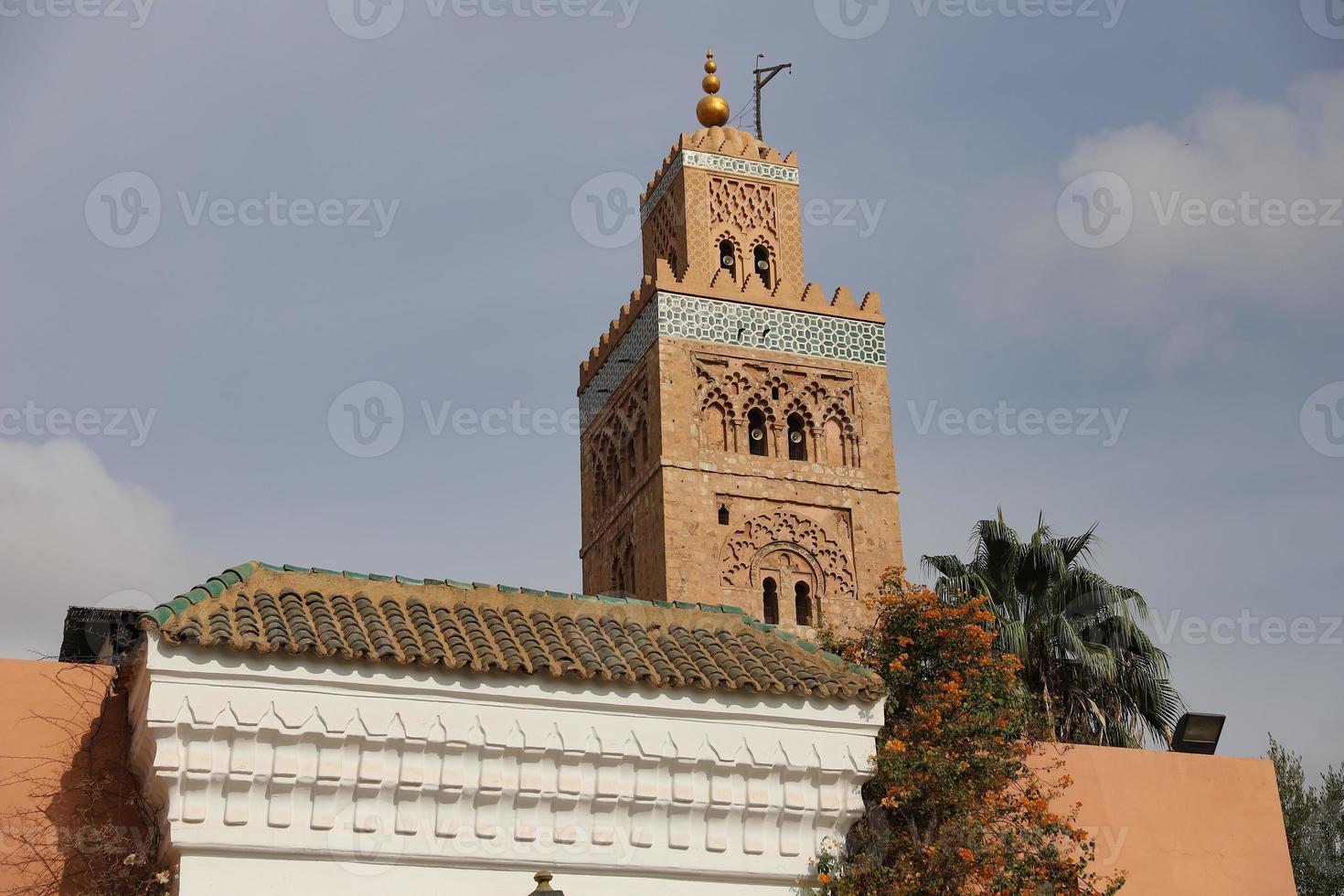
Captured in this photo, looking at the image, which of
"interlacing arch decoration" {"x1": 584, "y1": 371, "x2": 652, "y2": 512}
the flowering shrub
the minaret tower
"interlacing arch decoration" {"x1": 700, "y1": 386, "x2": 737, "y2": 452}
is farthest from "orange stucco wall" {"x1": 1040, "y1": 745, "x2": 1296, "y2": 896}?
"interlacing arch decoration" {"x1": 584, "y1": 371, "x2": 652, "y2": 512}

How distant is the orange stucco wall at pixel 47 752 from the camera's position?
10.6 metres

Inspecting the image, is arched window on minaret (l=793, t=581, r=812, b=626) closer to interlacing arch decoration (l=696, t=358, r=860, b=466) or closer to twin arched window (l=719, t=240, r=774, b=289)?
interlacing arch decoration (l=696, t=358, r=860, b=466)

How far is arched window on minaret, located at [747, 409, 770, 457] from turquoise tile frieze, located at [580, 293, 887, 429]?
0.98 m

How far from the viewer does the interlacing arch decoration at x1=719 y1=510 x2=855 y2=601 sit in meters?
23.3

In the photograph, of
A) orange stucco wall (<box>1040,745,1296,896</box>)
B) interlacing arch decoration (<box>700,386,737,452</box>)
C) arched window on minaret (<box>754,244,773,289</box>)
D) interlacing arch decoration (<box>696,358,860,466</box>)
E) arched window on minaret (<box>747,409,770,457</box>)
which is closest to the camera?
orange stucco wall (<box>1040,745,1296,896</box>)

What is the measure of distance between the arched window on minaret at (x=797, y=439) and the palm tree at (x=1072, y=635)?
150 inches

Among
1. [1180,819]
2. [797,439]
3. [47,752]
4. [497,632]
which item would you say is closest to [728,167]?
[797,439]

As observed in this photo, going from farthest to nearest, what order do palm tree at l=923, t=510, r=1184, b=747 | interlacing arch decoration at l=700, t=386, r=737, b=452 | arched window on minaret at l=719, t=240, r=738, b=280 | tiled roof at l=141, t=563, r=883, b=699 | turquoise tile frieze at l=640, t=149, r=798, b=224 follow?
turquoise tile frieze at l=640, t=149, r=798, b=224 → arched window on minaret at l=719, t=240, r=738, b=280 → interlacing arch decoration at l=700, t=386, r=737, b=452 → palm tree at l=923, t=510, r=1184, b=747 → tiled roof at l=141, t=563, r=883, b=699

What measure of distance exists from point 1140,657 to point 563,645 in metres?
11.0

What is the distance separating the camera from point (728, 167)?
26125mm

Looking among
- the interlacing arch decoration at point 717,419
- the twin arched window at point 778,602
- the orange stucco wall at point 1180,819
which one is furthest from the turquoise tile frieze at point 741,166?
the orange stucco wall at point 1180,819

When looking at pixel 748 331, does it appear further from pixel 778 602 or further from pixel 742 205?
pixel 778 602

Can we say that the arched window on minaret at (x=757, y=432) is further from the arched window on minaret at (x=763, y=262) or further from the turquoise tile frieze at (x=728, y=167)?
the turquoise tile frieze at (x=728, y=167)

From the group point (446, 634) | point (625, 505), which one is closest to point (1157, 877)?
point (446, 634)
